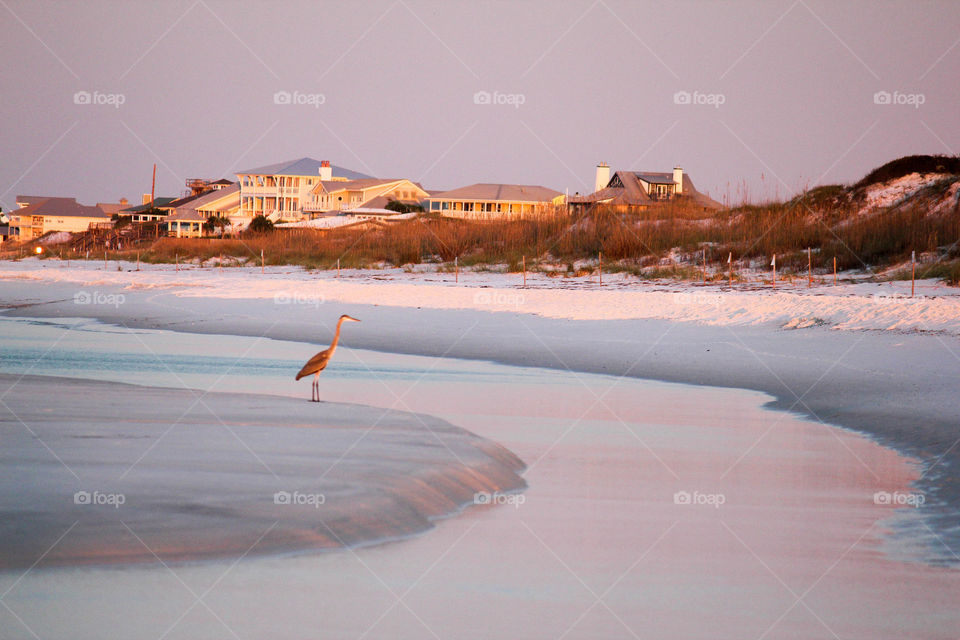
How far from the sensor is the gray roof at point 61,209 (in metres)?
103

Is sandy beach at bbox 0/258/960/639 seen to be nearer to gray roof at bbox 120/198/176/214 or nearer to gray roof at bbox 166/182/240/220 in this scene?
gray roof at bbox 166/182/240/220

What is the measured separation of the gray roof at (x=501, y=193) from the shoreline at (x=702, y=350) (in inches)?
1861

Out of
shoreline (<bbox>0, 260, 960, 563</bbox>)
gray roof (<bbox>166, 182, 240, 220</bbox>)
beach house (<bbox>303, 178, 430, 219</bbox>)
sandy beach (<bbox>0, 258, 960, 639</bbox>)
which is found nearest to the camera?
sandy beach (<bbox>0, 258, 960, 639</bbox>)

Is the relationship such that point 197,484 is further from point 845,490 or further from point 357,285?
point 357,285

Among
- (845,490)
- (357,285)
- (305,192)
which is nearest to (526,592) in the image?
(845,490)

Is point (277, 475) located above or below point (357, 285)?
below

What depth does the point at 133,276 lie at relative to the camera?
34219mm

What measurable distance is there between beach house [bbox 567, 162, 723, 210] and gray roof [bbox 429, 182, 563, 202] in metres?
9.12

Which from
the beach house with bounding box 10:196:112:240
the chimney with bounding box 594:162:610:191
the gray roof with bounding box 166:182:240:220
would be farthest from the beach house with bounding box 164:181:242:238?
the chimney with bounding box 594:162:610:191

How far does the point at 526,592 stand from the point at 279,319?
16695 mm

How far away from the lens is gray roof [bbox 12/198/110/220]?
339 feet

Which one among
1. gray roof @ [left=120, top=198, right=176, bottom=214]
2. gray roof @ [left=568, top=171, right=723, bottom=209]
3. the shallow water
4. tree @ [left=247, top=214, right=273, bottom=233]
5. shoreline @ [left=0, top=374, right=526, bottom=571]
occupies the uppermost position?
gray roof @ [left=120, top=198, right=176, bottom=214]

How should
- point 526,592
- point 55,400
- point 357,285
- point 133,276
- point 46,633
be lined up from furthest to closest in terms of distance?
point 133,276, point 357,285, point 55,400, point 526,592, point 46,633

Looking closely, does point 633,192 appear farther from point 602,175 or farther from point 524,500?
point 524,500
